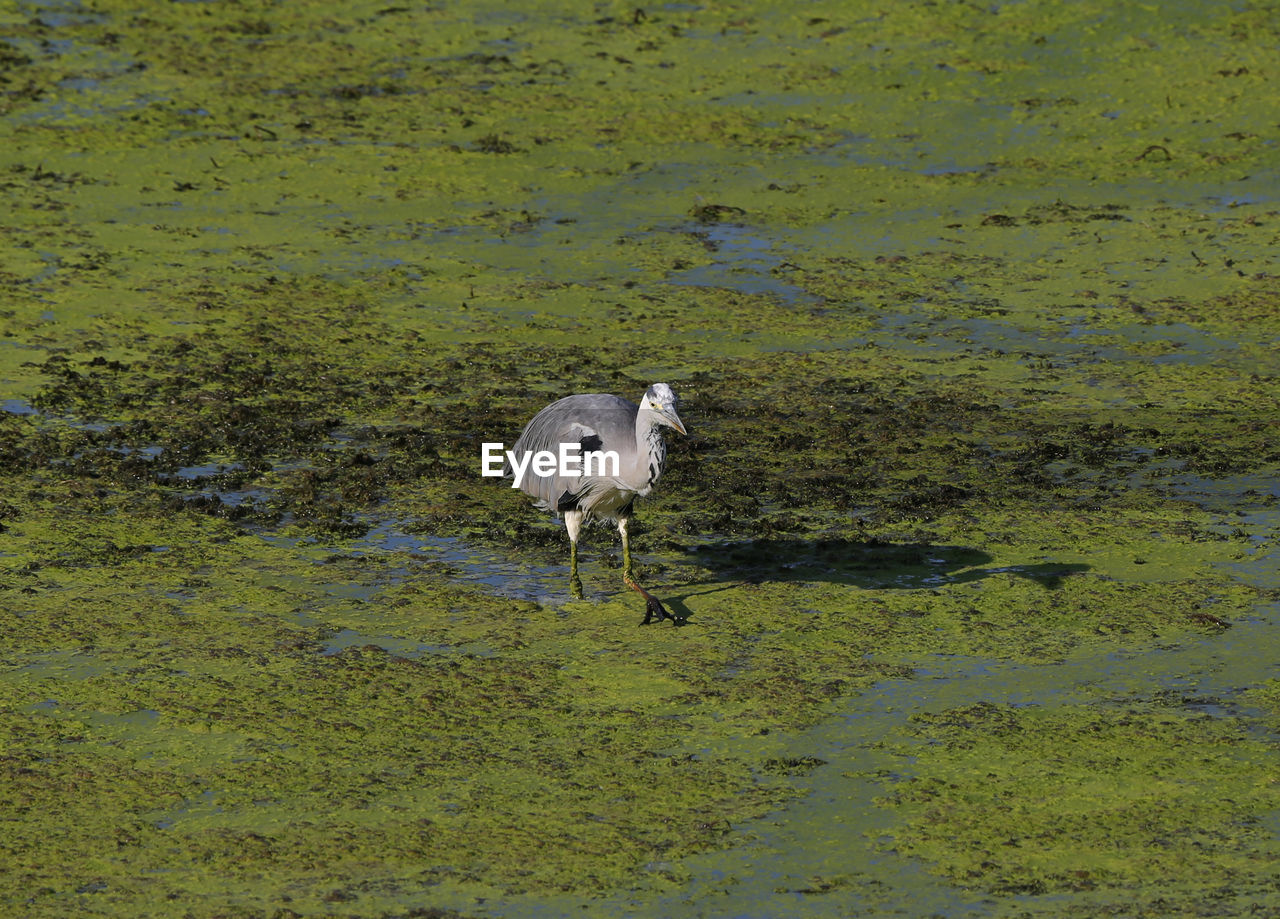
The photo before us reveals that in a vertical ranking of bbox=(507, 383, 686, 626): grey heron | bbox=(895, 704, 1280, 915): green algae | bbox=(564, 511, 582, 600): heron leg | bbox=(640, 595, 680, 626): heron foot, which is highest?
bbox=(507, 383, 686, 626): grey heron

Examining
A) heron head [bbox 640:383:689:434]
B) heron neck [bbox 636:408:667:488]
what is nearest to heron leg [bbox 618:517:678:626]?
heron neck [bbox 636:408:667:488]

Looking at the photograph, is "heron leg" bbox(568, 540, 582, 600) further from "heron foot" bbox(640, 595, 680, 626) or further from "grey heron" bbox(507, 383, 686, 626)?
"heron foot" bbox(640, 595, 680, 626)

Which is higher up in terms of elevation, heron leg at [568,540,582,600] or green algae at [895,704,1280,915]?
heron leg at [568,540,582,600]

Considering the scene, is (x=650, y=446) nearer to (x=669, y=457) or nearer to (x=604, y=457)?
(x=604, y=457)

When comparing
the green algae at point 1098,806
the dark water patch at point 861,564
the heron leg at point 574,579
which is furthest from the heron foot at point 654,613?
the green algae at point 1098,806

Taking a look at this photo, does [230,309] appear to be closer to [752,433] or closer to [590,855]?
[752,433]

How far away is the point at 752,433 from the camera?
8273mm

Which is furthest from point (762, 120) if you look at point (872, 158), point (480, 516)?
point (480, 516)

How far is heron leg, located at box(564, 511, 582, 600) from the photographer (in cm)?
666

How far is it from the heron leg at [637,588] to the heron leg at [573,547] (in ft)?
0.53

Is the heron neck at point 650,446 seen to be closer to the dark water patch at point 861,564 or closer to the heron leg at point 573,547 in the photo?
the heron leg at point 573,547

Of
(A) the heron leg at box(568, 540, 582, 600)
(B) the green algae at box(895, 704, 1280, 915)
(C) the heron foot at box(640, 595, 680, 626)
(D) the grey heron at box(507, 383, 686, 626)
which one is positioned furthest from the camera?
(A) the heron leg at box(568, 540, 582, 600)

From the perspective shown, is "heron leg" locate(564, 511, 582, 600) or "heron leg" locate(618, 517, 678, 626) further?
"heron leg" locate(564, 511, 582, 600)

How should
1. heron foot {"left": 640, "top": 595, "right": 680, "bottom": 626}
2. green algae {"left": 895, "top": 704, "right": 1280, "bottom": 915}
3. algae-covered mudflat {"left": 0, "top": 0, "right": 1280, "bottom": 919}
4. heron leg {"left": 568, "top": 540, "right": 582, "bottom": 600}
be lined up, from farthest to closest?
1. heron leg {"left": 568, "top": 540, "right": 582, "bottom": 600}
2. heron foot {"left": 640, "top": 595, "right": 680, "bottom": 626}
3. algae-covered mudflat {"left": 0, "top": 0, "right": 1280, "bottom": 919}
4. green algae {"left": 895, "top": 704, "right": 1280, "bottom": 915}
